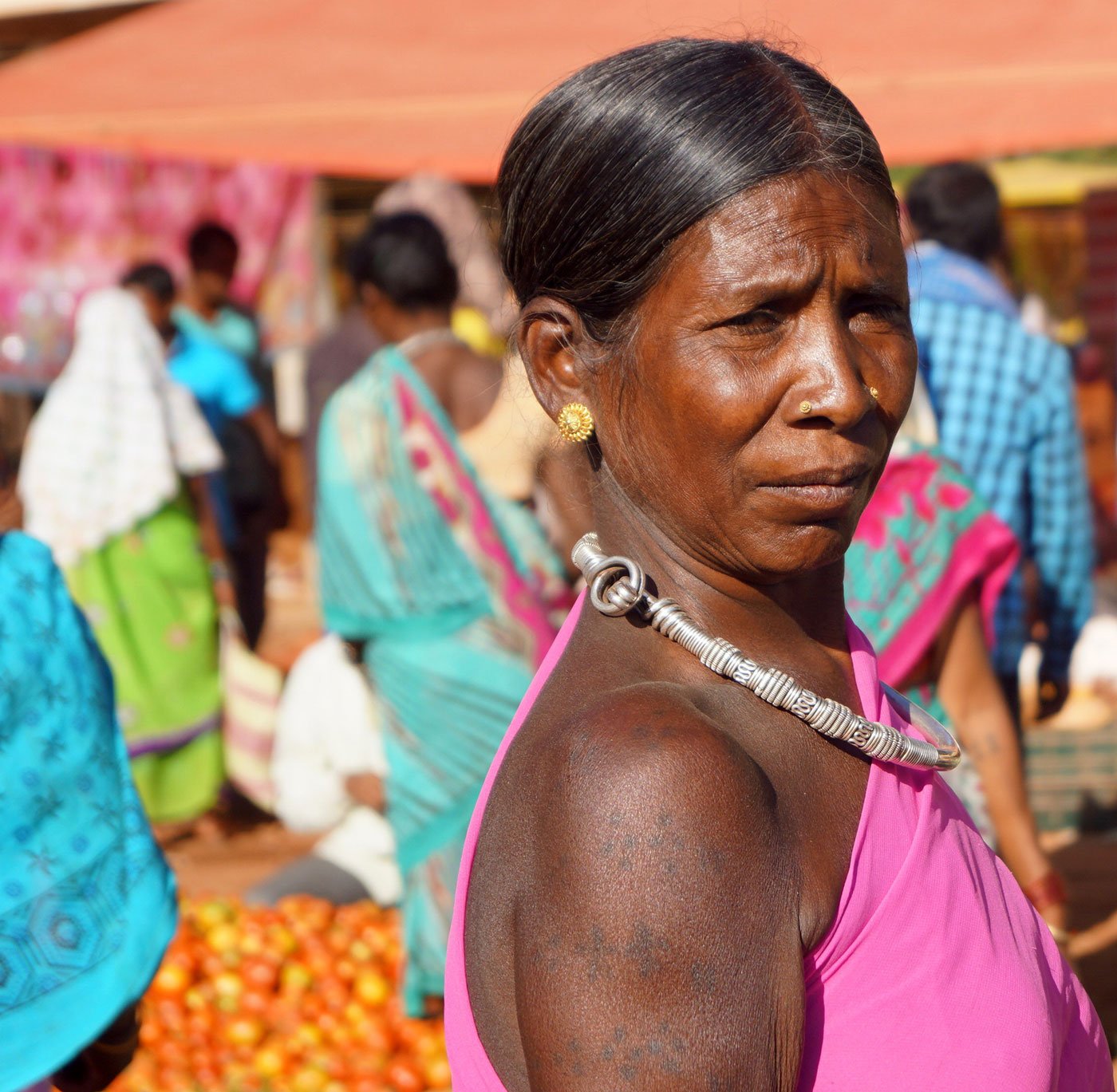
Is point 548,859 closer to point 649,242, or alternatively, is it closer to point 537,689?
point 537,689

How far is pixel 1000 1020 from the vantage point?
1.17 meters

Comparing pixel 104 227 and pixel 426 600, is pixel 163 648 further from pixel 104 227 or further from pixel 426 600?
pixel 104 227

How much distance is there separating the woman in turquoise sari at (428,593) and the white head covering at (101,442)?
2095 mm

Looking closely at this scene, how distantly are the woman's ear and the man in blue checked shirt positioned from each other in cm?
292

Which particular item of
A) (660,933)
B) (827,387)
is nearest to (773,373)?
(827,387)

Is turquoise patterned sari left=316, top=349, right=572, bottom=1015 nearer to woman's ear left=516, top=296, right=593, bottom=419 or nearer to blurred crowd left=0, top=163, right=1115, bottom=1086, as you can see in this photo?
blurred crowd left=0, top=163, right=1115, bottom=1086

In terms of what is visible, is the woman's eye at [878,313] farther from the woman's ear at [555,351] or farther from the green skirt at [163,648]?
the green skirt at [163,648]

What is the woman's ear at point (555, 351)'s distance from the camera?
1.27 meters

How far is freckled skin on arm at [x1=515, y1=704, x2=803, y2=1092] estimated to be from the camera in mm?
997

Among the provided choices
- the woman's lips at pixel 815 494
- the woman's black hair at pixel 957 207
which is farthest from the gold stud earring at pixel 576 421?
the woman's black hair at pixel 957 207

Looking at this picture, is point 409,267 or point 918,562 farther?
point 409,267

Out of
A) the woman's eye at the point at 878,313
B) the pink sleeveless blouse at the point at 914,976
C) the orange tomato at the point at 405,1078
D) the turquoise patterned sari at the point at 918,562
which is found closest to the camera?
the pink sleeveless blouse at the point at 914,976

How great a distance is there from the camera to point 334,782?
4.81 metres

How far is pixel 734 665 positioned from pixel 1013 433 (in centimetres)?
315
